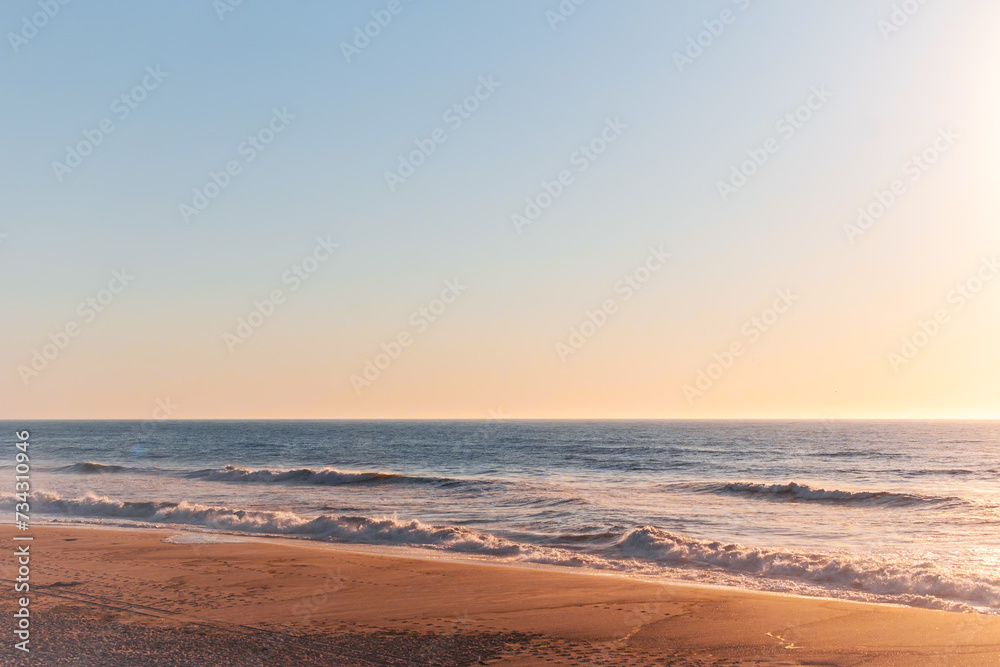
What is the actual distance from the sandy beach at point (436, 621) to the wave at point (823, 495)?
2127 cm

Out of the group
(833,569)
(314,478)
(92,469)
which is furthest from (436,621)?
(92,469)

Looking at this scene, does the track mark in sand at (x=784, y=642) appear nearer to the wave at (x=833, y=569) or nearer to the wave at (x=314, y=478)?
the wave at (x=833, y=569)

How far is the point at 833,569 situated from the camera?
16.5 m

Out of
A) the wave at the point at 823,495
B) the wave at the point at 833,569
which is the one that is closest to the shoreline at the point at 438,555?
the wave at the point at 833,569

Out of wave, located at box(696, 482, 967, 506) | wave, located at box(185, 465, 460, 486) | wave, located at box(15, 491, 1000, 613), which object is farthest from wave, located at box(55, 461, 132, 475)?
wave, located at box(696, 482, 967, 506)

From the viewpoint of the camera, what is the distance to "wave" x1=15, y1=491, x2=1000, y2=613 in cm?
1495

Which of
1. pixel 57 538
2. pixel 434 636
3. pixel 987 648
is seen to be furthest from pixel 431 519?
pixel 987 648

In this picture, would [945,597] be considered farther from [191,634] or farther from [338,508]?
[338,508]

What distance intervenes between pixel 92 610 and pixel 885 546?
65.7ft

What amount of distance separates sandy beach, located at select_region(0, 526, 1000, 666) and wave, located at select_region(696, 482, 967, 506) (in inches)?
837

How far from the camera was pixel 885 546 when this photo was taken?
67.3 feet

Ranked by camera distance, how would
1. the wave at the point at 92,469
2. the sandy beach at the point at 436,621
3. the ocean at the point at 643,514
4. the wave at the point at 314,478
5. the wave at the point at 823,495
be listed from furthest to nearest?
the wave at the point at 92,469 < the wave at the point at 314,478 < the wave at the point at 823,495 < the ocean at the point at 643,514 < the sandy beach at the point at 436,621

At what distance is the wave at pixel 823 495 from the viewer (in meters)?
31.4

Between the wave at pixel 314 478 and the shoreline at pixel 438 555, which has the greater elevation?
the shoreline at pixel 438 555
